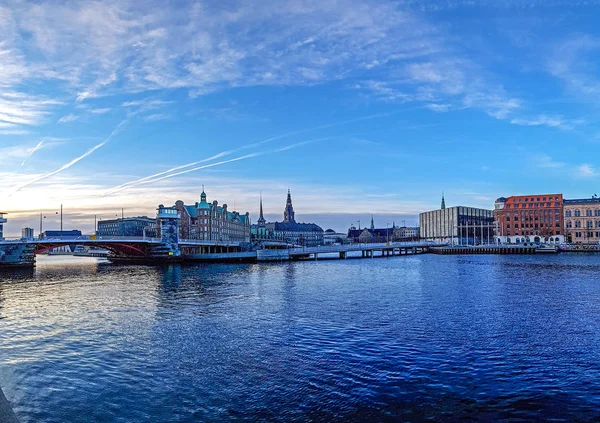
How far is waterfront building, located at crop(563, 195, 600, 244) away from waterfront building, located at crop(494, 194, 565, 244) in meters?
2.70

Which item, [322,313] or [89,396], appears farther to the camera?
[322,313]

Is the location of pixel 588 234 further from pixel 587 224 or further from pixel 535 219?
pixel 535 219

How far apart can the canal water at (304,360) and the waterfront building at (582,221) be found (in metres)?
159

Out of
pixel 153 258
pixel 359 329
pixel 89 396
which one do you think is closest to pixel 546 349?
pixel 359 329

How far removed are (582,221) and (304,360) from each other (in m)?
191

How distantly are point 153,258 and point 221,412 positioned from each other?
120107mm

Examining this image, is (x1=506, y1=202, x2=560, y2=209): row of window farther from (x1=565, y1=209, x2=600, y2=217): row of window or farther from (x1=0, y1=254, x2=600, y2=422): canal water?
(x1=0, y1=254, x2=600, y2=422): canal water

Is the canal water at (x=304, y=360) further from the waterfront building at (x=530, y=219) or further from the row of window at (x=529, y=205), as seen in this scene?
the row of window at (x=529, y=205)

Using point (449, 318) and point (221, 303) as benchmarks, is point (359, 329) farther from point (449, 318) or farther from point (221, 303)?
point (221, 303)

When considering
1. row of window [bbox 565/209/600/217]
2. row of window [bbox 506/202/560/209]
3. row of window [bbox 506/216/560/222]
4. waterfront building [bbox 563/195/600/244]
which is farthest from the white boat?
row of window [bbox 506/202/560/209]

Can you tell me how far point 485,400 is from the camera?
17094mm

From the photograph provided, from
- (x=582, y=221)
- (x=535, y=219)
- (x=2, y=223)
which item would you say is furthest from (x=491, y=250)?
(x=2, y=223)

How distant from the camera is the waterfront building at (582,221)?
175m

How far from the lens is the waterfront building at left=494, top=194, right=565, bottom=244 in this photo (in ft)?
600
